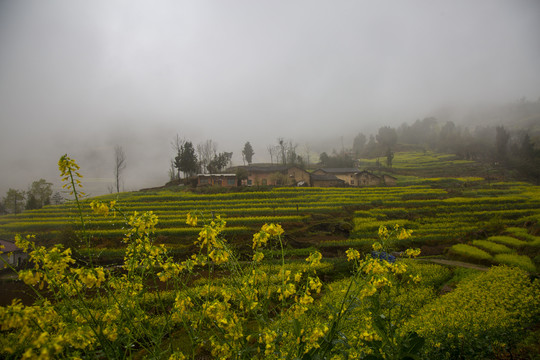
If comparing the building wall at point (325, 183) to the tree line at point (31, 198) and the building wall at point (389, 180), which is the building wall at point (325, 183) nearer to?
the building wall at point (389, 180)

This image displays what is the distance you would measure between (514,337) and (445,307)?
5.01ft

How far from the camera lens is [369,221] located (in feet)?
52.5

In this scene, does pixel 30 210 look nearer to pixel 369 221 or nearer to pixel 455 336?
pixel 455 336

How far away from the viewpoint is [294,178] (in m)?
32.2

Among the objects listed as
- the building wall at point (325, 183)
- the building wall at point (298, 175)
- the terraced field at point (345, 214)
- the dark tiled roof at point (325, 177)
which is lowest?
the terraced field at point (345, 214)

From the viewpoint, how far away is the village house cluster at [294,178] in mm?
27094

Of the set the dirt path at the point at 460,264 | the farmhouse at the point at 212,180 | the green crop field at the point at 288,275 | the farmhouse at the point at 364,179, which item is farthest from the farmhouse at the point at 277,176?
the dirt path at the point at 460,264

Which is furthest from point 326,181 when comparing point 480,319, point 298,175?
point 480,319

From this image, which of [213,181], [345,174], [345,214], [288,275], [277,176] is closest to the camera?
[288,275]

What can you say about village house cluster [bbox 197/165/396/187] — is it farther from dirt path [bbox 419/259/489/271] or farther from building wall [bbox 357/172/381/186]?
dirt path [bbox 419/259/489/271]

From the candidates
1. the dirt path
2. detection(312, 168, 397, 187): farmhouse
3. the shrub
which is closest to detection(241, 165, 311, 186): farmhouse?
detection(312, 168, 397, 187): farmhouse

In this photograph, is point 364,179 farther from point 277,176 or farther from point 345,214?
point 345,214

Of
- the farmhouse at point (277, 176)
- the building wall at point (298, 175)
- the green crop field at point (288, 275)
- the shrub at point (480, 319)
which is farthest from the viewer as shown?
the building wall at point (298, 175)

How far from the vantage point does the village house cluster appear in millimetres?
27094
